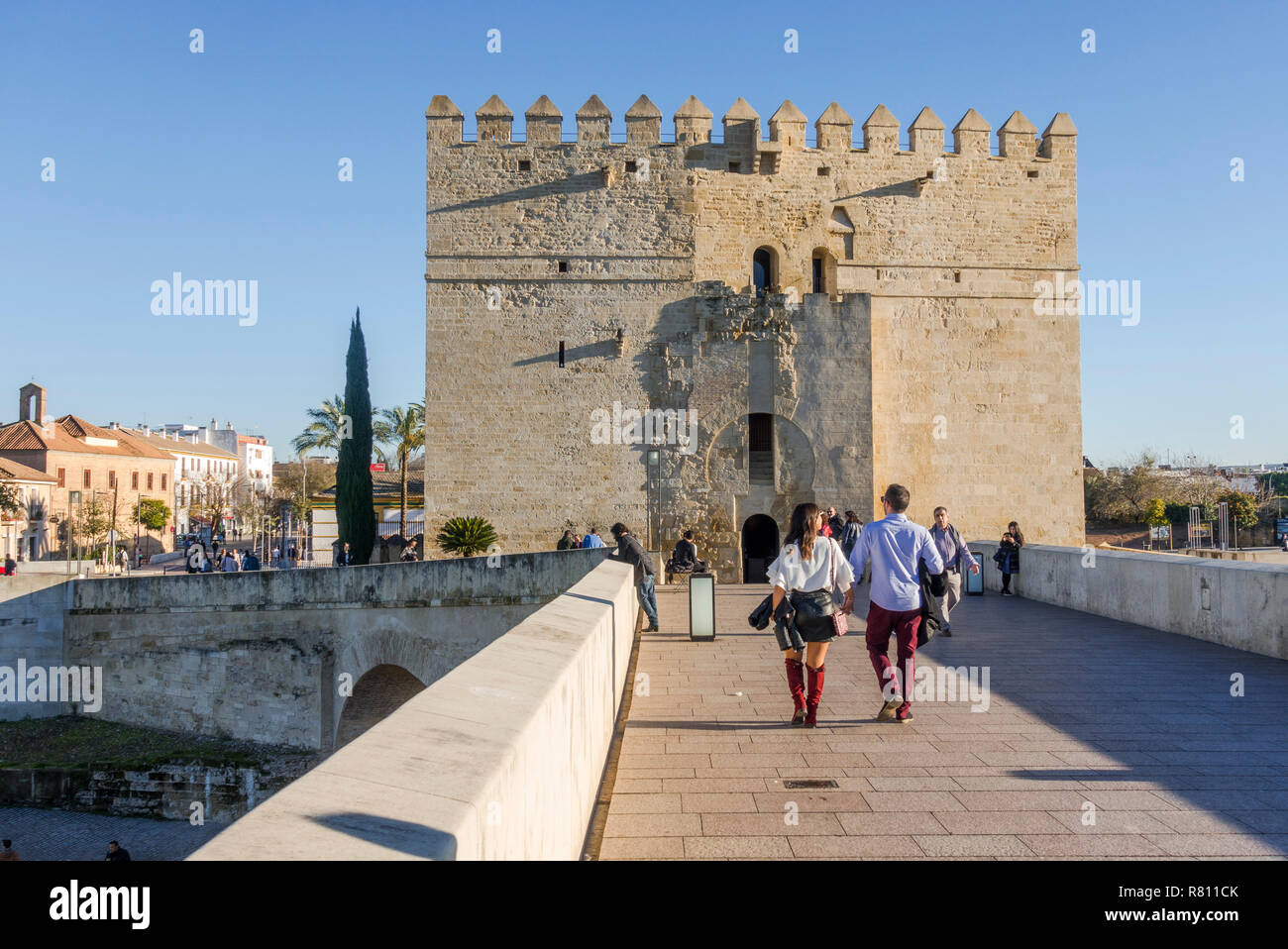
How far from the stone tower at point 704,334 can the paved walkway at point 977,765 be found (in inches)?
586

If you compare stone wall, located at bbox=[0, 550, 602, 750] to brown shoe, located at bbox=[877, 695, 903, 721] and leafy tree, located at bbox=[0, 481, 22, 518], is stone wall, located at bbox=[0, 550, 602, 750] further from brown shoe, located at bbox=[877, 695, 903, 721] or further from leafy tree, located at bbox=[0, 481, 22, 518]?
leafy tree, located at bbox=[0, 481, 22, 518]

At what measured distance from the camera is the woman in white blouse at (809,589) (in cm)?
575

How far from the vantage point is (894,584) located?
599 cm

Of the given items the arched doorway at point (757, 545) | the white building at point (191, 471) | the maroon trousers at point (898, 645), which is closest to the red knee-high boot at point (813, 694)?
the maroon trousers at point (898, 645)

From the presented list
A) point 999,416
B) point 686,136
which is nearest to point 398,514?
point 686,136

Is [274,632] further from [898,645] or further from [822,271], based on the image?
[822,271]

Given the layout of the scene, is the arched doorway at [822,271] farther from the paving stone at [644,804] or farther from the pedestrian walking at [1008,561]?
the paving stone at [644,804]

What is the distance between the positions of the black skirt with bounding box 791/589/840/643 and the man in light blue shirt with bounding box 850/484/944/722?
0.41 metres

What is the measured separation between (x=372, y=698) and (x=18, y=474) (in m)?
35.9

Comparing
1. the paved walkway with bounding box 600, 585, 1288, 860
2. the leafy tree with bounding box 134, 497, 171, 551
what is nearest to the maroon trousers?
the paved walkway with bounding box 600, 585, 1288, 860

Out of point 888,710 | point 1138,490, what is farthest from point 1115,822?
point 1138,490

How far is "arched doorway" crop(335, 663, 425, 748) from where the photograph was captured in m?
16.5
